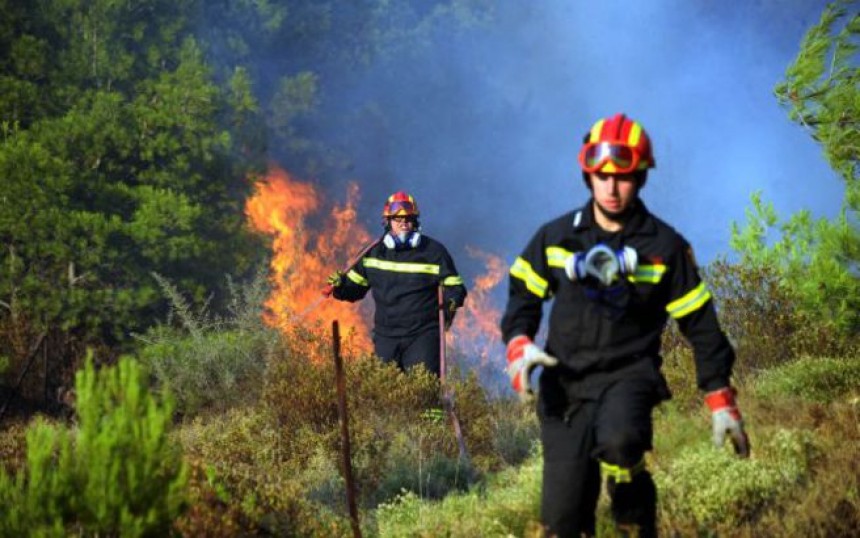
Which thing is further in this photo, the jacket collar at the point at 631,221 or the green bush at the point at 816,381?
the green bush at the point at 816,381

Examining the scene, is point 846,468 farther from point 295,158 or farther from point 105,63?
point 295,158

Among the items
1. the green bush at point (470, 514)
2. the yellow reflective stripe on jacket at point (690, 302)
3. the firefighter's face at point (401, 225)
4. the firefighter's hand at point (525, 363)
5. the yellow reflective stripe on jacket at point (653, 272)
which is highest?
the firefighter's face at point (401, 225)

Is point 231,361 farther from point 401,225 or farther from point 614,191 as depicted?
point 614,191

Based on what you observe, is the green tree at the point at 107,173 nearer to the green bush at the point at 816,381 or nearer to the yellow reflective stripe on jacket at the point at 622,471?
the green bush at the point at 816,381

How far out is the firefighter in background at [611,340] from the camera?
4.14 m

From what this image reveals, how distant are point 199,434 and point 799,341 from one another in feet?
17.3

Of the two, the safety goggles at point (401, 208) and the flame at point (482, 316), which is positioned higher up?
the flame at point (482, 316)

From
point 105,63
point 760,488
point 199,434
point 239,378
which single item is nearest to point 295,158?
point 105,63

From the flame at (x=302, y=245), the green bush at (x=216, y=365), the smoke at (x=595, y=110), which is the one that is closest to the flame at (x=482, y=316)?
the smoke at (x=595, y=110)

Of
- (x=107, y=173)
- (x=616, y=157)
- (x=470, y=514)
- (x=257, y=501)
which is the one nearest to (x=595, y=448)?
(x=616, y=157)

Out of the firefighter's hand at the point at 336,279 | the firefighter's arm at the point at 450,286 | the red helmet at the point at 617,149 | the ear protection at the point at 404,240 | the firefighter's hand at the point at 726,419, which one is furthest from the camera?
the firefighter's hand at the point at 336,279

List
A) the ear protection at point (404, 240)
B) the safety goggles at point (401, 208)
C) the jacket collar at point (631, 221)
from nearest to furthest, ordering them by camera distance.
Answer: the jacket collar at point (631, 221), the safety goggles at point (401, 208), the ear protection at point (404, 240)

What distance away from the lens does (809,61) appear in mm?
8305

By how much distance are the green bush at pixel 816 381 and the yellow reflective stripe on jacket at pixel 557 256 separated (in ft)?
13.3
